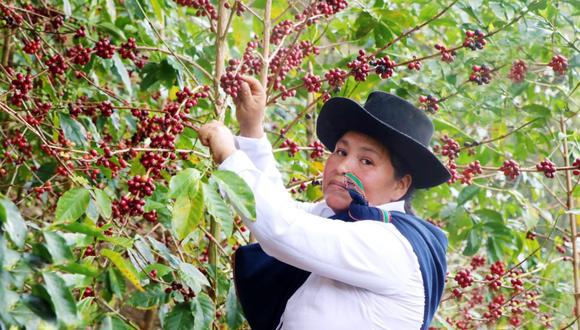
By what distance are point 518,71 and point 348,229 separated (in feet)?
4.60

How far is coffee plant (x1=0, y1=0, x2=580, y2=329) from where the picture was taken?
1583mm

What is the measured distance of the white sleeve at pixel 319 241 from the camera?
5.31 ft

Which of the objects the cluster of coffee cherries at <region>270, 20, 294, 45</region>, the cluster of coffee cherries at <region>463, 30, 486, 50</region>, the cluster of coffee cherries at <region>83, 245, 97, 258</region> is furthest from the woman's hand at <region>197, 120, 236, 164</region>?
the cluster of coffee cherries at <region>463, 30, 486, 50</region>

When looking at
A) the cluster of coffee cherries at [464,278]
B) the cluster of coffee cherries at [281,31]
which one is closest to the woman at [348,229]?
the cluster of coffee cherries at [281,31]

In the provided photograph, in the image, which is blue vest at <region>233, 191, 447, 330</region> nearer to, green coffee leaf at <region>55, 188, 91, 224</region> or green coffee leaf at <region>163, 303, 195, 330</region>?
green coffee leaf at <region>163, 303, 195, 330</region>

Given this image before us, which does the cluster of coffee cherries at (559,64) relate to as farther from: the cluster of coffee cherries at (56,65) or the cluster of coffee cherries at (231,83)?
the cluster of coffee cherries at (56,65)

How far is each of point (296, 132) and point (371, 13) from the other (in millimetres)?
775

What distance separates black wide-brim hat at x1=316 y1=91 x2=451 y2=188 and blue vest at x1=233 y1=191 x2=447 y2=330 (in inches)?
5.6

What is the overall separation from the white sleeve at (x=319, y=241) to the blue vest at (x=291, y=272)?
0.26 feet

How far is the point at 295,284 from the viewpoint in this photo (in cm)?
190

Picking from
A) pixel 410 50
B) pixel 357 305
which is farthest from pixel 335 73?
pixel 410 50

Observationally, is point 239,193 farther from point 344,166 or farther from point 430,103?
point 430,103

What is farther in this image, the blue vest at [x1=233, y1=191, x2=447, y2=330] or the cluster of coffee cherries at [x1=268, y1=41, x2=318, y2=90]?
the cluster of coffee cherries at [x1=268, y1=41, x2=318, y2=90]

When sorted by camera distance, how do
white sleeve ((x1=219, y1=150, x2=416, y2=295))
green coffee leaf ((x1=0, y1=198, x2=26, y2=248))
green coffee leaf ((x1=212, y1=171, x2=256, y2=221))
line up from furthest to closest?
white sleeve ((x1=219, y1=150, x2=416, y2=295)), green coffee leaf ((x1=212, y1=171, x2=256, y2=221)), green coffee leaf ((x1=0, y1=198, x2=26, y2=248))
